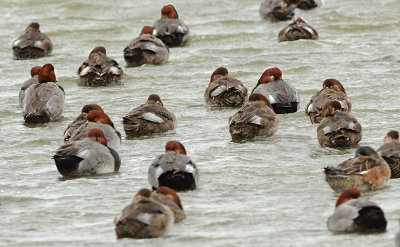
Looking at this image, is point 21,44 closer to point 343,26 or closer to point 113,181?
point 343,26

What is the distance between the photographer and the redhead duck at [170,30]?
24141 mm

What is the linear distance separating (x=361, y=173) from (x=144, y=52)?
10798 millimetres

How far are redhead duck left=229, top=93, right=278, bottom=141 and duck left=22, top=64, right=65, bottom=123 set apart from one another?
3.28 metres

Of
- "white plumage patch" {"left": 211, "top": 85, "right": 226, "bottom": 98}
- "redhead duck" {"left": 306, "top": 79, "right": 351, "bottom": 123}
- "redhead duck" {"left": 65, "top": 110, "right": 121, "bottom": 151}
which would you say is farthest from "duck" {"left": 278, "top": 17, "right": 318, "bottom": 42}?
"redhead duck" {"left": 65, "top": 110, "right": 121, "bottom": 151}

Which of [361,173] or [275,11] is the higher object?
[275,11]

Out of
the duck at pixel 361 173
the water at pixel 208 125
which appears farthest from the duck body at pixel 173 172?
the duck at pixel 361 173

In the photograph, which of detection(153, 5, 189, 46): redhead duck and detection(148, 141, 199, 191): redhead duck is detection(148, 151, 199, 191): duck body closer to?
detection(148, 141, 199, 191): redhead duck

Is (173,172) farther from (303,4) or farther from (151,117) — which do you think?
(303,4)

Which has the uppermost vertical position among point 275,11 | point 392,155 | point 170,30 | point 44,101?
point 275,11

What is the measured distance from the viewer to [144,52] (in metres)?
21.7

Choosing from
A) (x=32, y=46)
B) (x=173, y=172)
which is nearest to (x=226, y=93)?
(x=173, y=172)

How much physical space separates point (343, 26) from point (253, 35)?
2.30 m

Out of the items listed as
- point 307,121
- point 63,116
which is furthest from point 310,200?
point 63,116

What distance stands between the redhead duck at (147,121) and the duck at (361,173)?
166 inches
